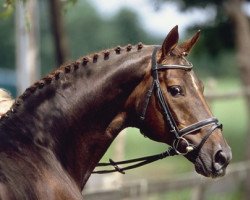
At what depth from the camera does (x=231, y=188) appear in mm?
14547

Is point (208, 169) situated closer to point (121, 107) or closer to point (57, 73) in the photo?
point (121, 107)

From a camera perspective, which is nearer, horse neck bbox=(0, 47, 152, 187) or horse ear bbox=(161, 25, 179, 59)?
horse neck bbox=(0, 47, 152, 187)

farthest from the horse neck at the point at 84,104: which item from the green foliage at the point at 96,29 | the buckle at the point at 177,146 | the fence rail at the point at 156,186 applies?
the green foliage at the point at 96,29

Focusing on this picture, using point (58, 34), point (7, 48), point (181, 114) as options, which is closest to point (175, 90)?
point (181, 114)

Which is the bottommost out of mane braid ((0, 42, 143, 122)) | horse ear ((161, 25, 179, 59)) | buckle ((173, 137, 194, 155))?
buckle ((173, 137, 194, 155))

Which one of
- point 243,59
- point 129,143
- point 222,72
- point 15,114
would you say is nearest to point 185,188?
point 243,59

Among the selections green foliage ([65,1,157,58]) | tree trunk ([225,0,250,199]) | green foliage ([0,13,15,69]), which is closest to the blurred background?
tree trunk ([225,0,250,199])

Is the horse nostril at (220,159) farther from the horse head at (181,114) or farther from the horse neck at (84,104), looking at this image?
the horse neck at (84,104)

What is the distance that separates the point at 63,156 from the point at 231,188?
924 centimetres

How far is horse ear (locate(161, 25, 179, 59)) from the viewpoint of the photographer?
5.79 m

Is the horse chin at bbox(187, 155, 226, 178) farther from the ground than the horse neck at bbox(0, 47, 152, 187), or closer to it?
closer to it

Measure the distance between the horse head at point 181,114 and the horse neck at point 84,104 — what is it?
115 millimetres

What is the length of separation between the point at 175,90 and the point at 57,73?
76cm

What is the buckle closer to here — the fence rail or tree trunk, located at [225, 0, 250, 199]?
the fence rail
